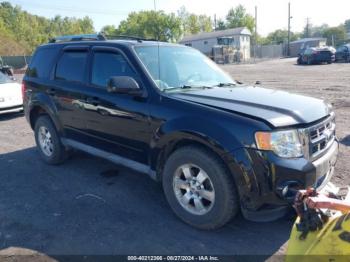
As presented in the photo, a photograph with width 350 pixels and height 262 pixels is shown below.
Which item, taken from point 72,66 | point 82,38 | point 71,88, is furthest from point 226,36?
point 71,88

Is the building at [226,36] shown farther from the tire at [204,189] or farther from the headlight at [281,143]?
the headlight at [281,143]

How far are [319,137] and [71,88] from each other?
→ 3.31 metres

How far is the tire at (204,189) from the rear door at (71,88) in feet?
5.88

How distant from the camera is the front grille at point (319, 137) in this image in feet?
9.92

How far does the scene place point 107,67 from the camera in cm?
430

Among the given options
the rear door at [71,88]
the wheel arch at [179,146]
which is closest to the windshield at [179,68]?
the wheel arch at [179,146]

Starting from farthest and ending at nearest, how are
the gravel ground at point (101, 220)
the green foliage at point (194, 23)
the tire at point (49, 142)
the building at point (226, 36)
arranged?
the green foliage at point (194, 23)
the building at point (226, 36)
the tire at point (49, 142)
the gravel ground at point (101, 220)

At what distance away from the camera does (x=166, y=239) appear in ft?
10.7

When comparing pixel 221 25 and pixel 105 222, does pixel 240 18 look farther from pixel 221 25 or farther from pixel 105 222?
pixel 105 222

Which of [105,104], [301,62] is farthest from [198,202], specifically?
[301,62]

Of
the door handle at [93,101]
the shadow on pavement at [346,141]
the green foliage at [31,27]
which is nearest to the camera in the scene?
the door handle at [93,101]

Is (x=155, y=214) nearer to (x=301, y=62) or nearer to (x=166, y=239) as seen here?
(x=166, y=239)

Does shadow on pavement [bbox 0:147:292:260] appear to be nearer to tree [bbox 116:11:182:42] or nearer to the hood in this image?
the hood

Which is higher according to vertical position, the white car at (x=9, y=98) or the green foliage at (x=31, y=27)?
the green foliage at (x=31, y=27)
